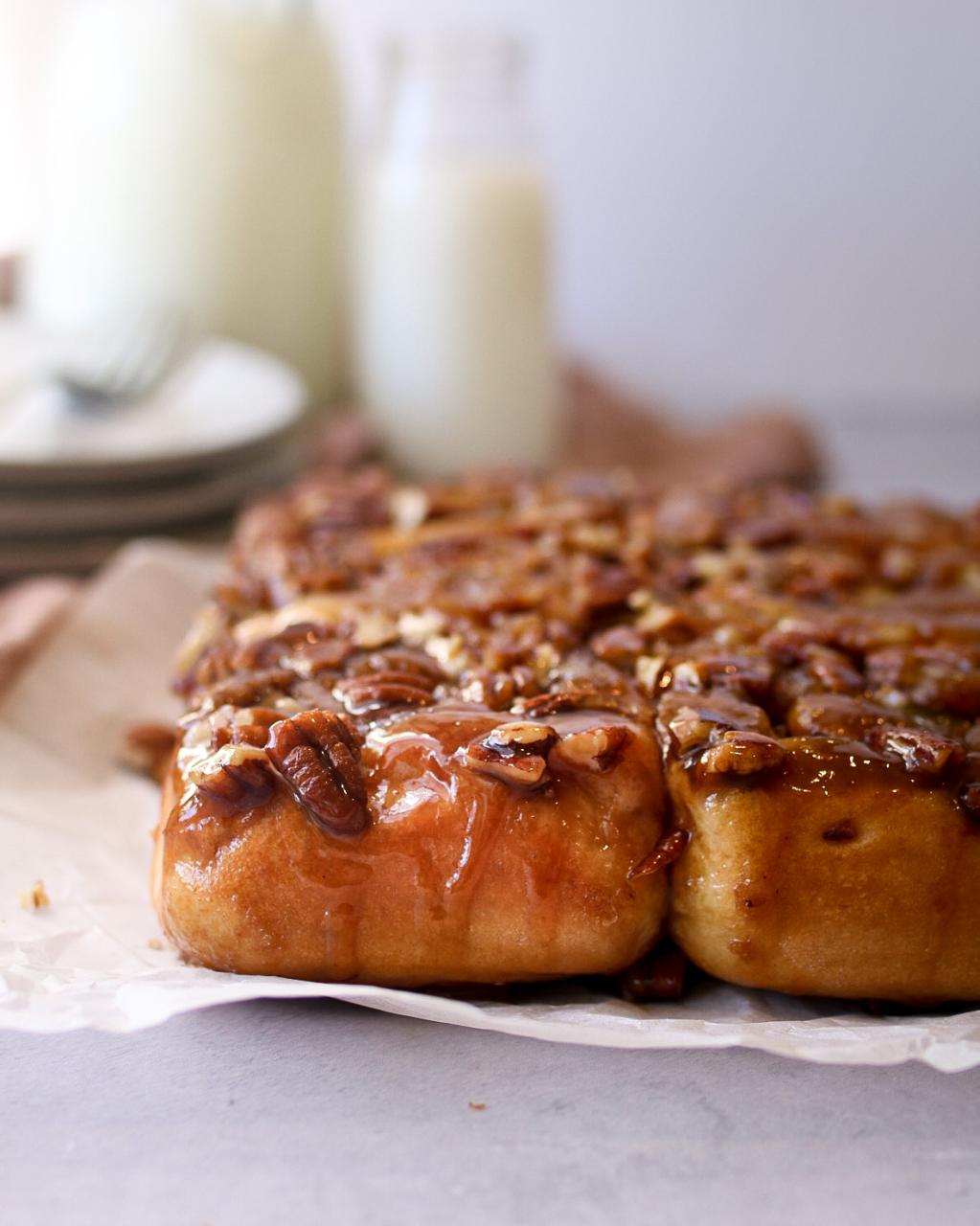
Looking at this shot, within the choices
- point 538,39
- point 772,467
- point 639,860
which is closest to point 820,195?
point 538,39

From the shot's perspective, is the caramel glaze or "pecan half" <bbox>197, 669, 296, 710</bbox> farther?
"pecan half" <bbox>197, 669, 296, 710</bbox>

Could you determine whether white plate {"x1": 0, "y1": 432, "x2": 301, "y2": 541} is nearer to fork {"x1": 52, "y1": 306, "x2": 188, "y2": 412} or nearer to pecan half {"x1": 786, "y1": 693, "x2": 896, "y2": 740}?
fork {"x1": 52, "y1": 306, "x2": 188, "y2": 412}

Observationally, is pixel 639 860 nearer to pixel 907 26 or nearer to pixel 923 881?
Answer: pixel 923 881

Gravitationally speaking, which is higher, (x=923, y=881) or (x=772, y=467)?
(x=923, y=881)

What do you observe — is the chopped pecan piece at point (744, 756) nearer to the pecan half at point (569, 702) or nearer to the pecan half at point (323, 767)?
the pecan half at point (569, 702)

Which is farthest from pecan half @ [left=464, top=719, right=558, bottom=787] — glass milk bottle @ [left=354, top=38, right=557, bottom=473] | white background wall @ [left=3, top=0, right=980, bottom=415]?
white background wall @ [left=3, top=0, right=980, bottom=415]

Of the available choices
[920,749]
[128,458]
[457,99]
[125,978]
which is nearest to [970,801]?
[920,749]

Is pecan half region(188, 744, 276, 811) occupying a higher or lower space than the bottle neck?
lower
